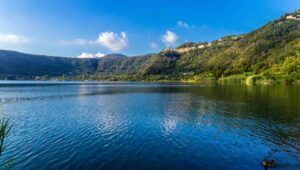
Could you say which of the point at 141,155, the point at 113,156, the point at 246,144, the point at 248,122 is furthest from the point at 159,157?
the point at 248,122

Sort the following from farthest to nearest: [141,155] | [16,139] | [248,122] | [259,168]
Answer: [248,122], [16,139], [141,155], [259,168]

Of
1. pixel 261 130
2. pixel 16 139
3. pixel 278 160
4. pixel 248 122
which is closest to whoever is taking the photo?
pixel 278 160

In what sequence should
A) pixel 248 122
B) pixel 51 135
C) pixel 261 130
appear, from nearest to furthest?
pixel 51 135 → pixel 261 130 → pixel 248 122

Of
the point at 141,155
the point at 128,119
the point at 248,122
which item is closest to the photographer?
the point at 141,155

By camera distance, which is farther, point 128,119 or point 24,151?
point 128,119

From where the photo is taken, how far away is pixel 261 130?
122ft

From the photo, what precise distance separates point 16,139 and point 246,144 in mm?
31309

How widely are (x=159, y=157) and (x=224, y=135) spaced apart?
13.8 m

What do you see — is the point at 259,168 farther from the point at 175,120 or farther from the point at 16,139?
the point at 16,139

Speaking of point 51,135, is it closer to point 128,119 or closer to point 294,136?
point 128,119

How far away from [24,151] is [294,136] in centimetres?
3642

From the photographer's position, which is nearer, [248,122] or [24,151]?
[24,151]

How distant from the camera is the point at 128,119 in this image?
47312 millimetres

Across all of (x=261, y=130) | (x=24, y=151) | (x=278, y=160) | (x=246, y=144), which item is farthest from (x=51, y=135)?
(x=261, y=130)
